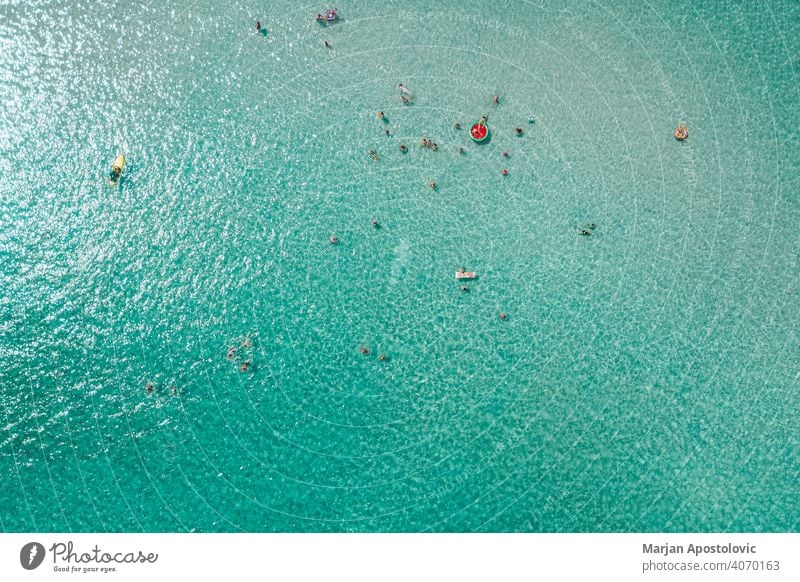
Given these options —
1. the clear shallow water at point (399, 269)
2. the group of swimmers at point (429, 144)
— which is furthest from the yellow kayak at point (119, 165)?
the group of swimmers at point (429, 144)

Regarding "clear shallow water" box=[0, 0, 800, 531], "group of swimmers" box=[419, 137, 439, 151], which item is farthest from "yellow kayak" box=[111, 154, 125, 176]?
"group of swimmers" box=[419, 137, 439, 151]

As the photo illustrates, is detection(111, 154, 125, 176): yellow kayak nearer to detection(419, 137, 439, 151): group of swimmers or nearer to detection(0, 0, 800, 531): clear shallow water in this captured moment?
detection(0, 0, 800, 531): clear shallow water

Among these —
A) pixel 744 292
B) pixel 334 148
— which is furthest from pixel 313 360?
pixel 744 292

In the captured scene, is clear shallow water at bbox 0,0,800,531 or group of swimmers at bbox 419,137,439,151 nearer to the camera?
clear shallow water at bbox 0,0,800,531

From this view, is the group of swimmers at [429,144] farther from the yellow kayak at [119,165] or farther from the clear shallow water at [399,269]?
the yellow kayak at [119,165]

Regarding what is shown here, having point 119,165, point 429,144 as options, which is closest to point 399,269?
point 429,144

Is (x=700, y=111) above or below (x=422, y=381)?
above

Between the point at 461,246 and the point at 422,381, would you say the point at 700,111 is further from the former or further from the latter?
the point at 422,381

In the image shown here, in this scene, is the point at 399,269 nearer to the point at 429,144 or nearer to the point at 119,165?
the point at 429,144

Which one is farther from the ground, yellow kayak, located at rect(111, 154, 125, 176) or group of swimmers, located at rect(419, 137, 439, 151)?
yellow kayak, located at rect(111, 154, 125, 176)
